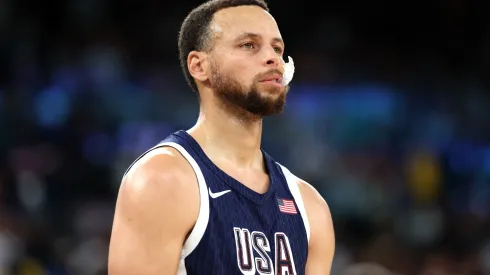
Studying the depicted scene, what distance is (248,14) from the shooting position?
3787 mm

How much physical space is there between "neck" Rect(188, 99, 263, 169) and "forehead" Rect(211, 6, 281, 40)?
349 mm

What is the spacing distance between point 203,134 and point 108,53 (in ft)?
25.8

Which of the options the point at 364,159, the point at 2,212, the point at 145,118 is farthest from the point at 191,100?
the point at 2,212

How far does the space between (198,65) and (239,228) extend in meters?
0.81

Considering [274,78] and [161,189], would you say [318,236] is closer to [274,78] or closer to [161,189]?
[274,78]

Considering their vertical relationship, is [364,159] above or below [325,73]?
below

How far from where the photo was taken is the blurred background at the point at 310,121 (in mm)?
9016

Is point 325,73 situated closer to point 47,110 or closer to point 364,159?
point 364,159

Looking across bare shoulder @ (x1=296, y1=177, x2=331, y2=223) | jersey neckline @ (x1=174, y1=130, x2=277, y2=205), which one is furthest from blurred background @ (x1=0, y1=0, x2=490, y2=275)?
jersey neckline @ (x1=174, y1=130, x2=277, y2=205)

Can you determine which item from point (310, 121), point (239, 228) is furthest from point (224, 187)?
point (310, 121)

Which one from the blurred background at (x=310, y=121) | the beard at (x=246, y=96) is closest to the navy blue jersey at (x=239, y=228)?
the beard at (x=246, y=96)

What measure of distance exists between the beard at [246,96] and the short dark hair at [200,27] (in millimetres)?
159

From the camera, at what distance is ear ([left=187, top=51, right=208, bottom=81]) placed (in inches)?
149

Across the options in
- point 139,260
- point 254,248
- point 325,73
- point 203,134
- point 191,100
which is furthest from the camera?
point 325,73
